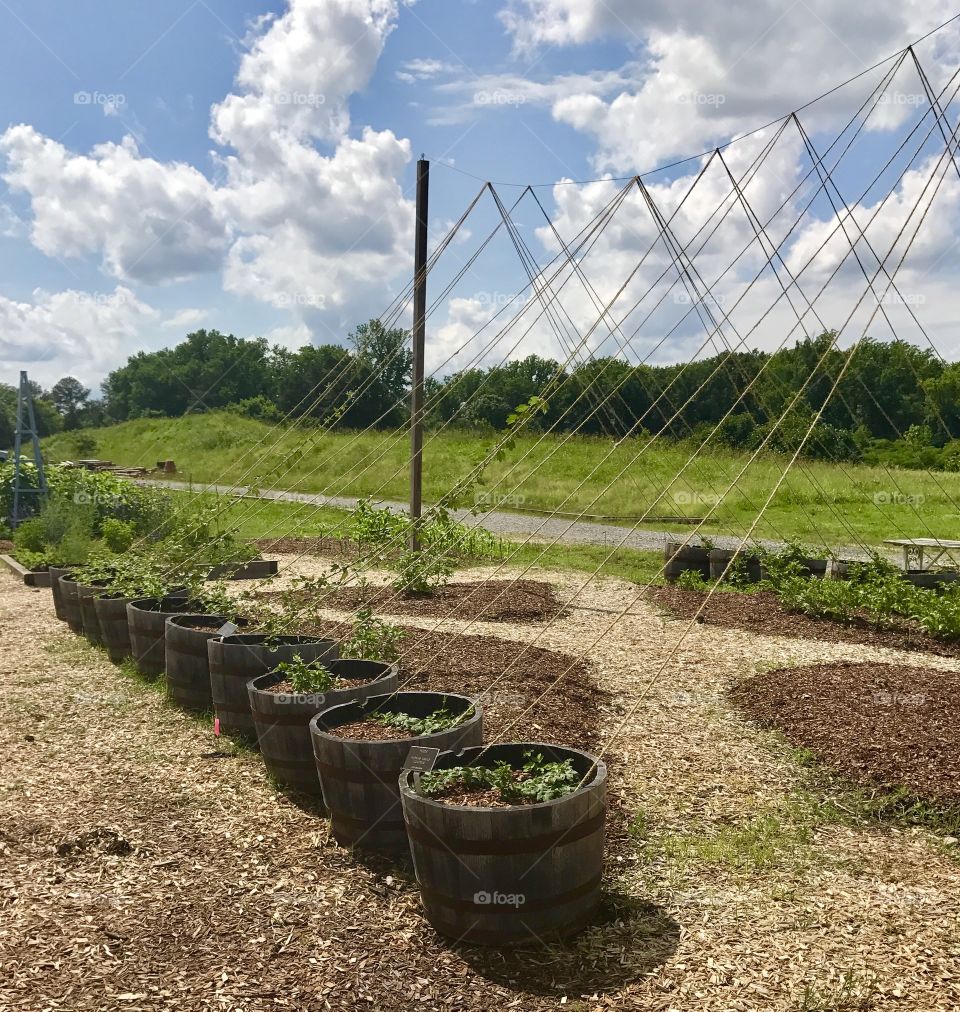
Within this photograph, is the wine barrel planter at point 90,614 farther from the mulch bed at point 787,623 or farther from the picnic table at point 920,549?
the picnic table at point 920,549

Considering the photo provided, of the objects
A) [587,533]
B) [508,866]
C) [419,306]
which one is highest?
[419,306]

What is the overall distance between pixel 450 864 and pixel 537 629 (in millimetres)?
5651

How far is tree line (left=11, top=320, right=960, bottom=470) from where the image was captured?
9859mm

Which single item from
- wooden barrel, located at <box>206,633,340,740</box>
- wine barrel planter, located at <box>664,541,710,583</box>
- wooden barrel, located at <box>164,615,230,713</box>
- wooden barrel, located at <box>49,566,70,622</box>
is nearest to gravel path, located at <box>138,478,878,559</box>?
wine barrel planter, located at <box>664,541,710,583</box>

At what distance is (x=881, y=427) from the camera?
41250mm

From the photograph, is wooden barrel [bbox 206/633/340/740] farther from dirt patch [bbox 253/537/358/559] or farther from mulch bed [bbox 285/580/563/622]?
dirt patch [bbox 253/537/358/559]

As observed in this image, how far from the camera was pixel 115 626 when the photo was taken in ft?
25.1

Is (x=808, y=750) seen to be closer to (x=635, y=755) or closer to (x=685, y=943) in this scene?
(x=635, y=755)

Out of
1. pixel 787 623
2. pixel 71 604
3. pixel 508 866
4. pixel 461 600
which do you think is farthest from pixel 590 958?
pixel 71 604

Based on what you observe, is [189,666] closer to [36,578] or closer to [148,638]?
[148,638]

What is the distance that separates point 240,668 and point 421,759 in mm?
2174

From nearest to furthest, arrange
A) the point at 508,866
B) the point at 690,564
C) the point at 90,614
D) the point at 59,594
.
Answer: the point at 508,866
the point at 90,614
the point at 59,594
the point at 690,564

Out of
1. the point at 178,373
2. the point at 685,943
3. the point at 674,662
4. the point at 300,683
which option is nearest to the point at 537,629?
the point at 674,662

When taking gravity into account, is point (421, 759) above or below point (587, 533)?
above
